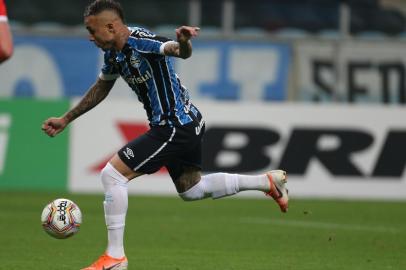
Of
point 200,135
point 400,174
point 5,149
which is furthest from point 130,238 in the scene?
point 400,174

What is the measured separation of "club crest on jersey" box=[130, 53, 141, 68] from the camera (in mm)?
8227

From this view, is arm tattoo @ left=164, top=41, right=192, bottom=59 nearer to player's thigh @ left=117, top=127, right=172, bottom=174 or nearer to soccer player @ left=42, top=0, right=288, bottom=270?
soccer player @ left=42, top=0, right=288, bottom=270

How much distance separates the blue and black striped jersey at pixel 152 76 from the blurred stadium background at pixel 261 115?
132 centimetres

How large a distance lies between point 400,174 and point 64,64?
677cm

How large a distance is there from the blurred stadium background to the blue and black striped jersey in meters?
1.32

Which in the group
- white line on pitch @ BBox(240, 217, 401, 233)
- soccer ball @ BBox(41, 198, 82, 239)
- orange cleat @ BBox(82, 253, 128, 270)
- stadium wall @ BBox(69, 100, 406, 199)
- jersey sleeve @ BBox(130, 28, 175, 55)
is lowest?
stadium wall @ BBox(69, 100, 406, 199)

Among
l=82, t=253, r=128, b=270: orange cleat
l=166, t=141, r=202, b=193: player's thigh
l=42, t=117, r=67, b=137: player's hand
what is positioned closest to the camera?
l=82, t=253, r=128, b=270: orange cleat

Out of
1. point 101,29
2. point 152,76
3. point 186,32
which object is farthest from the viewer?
point 152,76

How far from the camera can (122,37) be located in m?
8.21

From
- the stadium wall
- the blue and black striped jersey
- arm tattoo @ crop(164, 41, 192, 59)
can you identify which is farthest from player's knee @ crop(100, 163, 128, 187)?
the stadium wall

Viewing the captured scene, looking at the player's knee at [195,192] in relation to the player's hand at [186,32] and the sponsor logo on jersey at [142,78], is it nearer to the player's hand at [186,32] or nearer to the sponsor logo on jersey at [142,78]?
the sponsor logo on jersey at [142,78]

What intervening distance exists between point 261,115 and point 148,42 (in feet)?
31.6

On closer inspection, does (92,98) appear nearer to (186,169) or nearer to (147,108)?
(147,108)

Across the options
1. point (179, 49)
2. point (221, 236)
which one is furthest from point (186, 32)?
point (221, 236)
